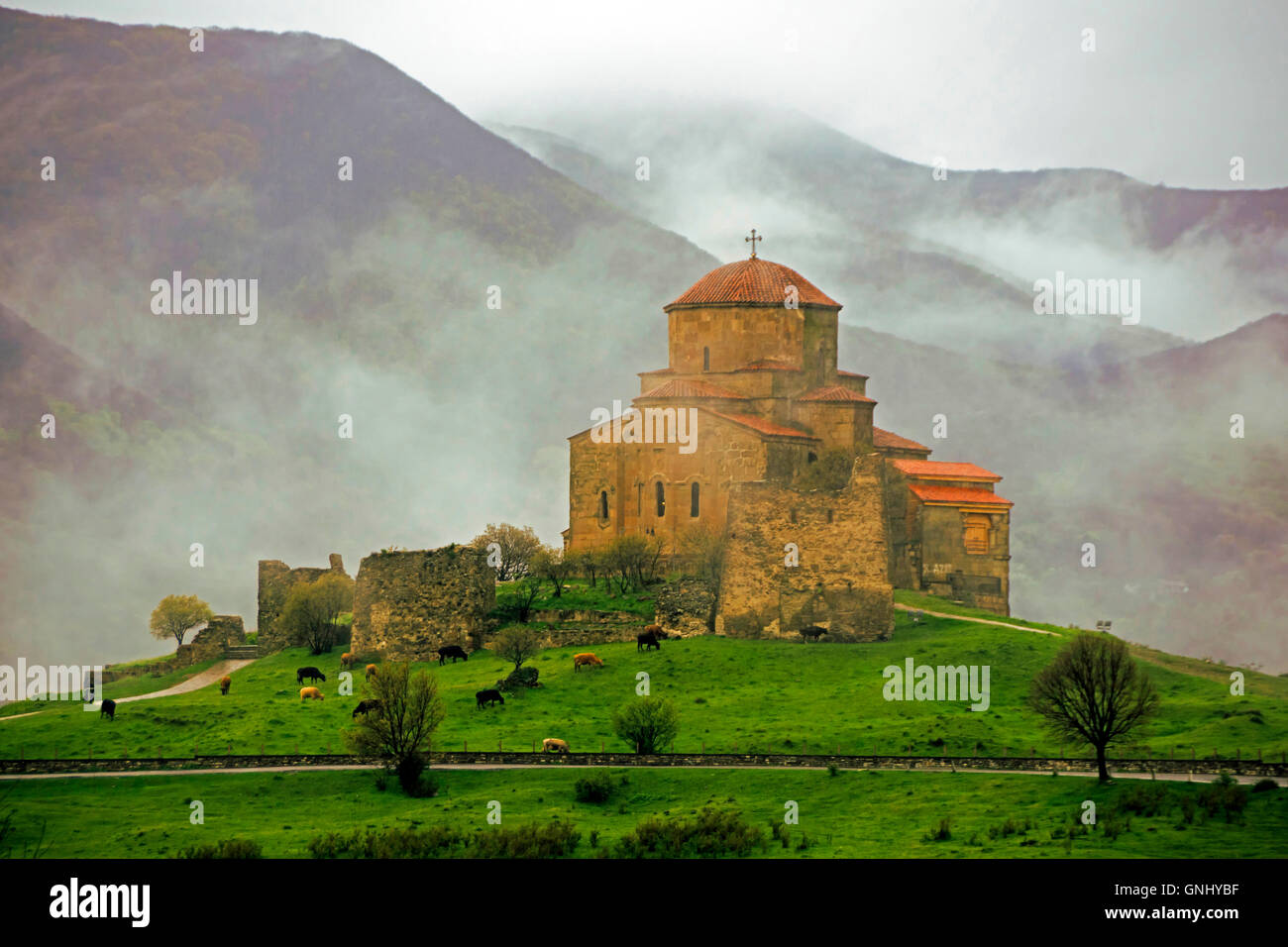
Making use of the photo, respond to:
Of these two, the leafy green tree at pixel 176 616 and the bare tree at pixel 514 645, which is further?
the leafy green tree at pixel 176 616

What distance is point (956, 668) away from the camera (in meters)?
48.9

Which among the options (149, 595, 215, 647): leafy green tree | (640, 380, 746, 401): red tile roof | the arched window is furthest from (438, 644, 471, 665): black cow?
(149, 595, 215, 647): leafy green tree

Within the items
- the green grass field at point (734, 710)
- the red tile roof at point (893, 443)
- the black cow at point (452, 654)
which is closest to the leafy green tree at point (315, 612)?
the green grass field at point (734, 710)

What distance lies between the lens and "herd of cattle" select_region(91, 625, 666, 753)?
142 ft

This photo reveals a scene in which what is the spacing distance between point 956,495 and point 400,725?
105 feet

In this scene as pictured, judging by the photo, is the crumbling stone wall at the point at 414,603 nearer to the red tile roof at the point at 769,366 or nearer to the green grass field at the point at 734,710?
the green grass field at the point at 734,710

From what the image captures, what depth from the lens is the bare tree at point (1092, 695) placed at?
39031mm

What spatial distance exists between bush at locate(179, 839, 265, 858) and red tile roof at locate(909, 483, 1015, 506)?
125 ft

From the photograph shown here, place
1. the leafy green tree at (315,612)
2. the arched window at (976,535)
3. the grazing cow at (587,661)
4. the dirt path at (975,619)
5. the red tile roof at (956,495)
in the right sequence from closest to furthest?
1. the grazing cow at (587,661)
2. the dirt path at (975,619)
3. the leafy green tree at (315,612)
4. the red tile roof at (956,495)
5. the arched window at (976,535)

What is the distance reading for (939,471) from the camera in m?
68.5

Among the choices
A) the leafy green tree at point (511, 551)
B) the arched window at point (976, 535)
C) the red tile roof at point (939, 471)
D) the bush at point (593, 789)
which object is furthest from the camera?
the red tile roof at point (939, 471)

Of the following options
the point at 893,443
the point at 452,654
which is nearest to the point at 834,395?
the point at 893,443

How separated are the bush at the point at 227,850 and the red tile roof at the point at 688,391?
36.6m

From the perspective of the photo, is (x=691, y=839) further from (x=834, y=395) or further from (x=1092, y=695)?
(x=834, y=395)
